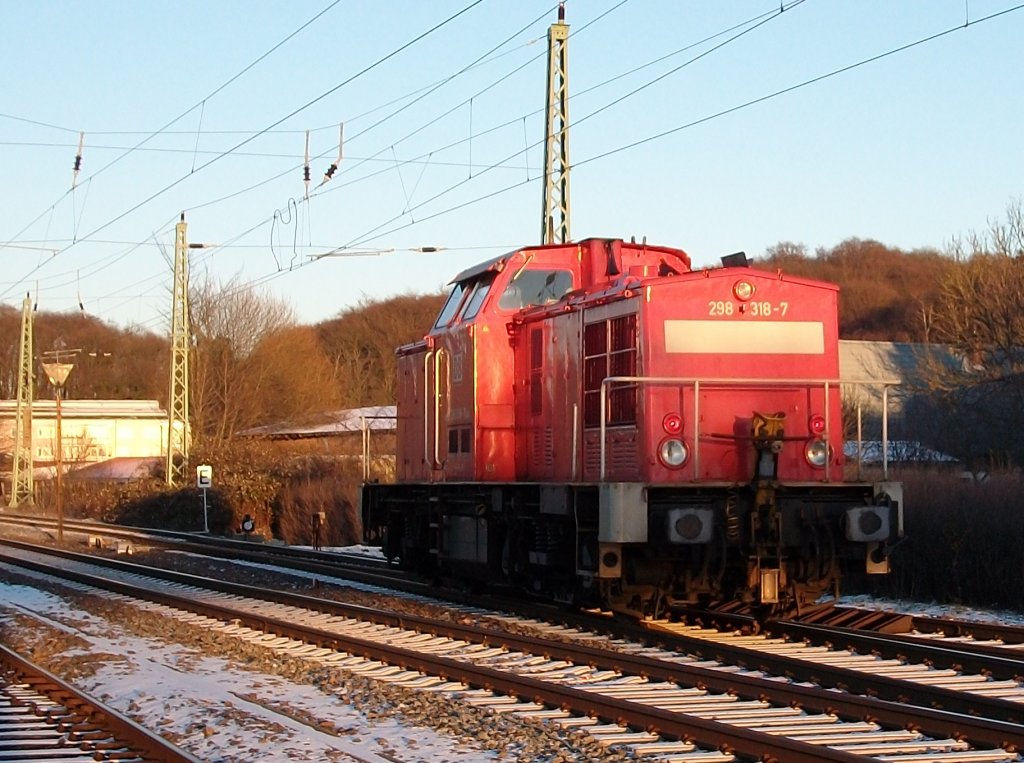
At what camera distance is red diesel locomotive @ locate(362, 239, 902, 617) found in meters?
10.4

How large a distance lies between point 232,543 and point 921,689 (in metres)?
21.2

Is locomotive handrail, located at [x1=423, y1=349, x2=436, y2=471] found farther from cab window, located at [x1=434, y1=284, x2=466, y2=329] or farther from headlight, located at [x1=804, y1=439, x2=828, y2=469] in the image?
headlight, located at [x1=804, y1=439, x2=828, y2=469]

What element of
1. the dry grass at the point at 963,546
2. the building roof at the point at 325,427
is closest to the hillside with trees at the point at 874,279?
the building roof at the point at 325,427

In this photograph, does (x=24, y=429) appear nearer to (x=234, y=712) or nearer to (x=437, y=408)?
(x=437, y=408)

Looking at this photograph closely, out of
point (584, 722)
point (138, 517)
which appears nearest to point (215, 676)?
point (584, 722)

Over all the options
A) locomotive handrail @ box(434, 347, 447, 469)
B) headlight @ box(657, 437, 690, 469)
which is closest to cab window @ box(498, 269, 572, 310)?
locomotive handrail @ box(434, 347, 447, 469)

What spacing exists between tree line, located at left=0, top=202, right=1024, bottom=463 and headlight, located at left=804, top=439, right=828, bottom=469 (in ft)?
68.5

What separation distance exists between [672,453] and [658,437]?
0.60 ft

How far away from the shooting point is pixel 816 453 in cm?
1116

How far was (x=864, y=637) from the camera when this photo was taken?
32.6 feet

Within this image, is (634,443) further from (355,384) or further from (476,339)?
(355,384)

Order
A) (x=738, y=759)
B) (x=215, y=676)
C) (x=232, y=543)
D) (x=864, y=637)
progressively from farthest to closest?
(x=232, y=543), (x=864, y=637), (x=215, y=676), (x=738, y=759)

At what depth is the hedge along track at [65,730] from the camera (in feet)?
21.9

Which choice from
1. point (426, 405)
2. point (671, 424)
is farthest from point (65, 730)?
point (426, 405)
